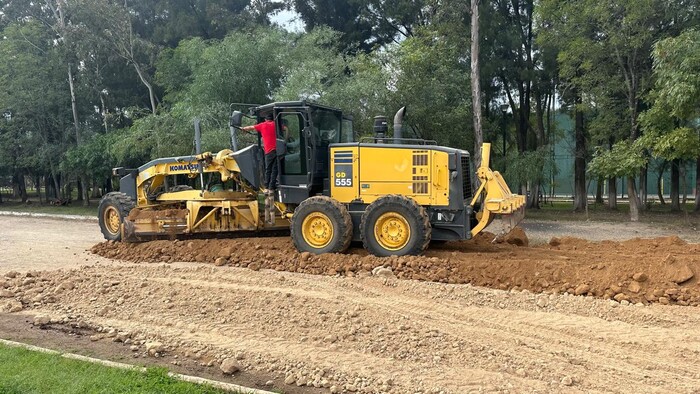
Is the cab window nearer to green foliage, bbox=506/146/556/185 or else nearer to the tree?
the tree

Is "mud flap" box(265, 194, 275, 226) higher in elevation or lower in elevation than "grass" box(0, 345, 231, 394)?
higher

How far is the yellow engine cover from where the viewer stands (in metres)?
9.04

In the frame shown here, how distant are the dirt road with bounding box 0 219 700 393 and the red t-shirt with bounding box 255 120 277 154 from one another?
1965mm

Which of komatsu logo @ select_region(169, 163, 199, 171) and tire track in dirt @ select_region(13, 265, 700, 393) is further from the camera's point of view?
komatsu logo @ select_region(169, 163, 199, 171)

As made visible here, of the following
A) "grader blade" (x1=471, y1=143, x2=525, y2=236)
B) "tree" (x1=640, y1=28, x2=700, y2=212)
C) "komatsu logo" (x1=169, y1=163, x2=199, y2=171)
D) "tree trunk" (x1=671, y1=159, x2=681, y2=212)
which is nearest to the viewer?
"grader blade" (x1=471, y1=143, x2=525, y2=236)

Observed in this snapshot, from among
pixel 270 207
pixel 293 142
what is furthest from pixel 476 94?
pixel 270 207

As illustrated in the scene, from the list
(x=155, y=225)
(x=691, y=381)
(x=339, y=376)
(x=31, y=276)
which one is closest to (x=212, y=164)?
(x=155, y=225)

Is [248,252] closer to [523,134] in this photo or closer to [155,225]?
[155,225]

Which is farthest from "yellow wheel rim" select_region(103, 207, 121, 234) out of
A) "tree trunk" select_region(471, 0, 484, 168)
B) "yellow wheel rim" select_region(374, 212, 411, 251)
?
"tree trunk" select_region(471, 0, 484, 168)

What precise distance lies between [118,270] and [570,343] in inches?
279

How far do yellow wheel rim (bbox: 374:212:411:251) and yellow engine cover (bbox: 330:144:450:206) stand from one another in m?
0.50

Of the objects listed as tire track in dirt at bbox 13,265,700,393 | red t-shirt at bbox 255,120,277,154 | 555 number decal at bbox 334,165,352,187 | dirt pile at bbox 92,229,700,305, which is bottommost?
tire track in dirt at bbox 13,265,700,393

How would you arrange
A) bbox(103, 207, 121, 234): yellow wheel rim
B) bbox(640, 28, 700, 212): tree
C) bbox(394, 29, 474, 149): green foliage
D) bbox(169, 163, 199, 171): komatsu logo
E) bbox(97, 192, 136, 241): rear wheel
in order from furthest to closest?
1. bbox(394, 29, 474, 149): green foliage
2. bbox(640, 28, 700, 212): tree
3. bbox(103, 207, 121, 234): yellow wheel rim
4. bbox(97, 192, 136, 241): rear wheel
5. bbox(169, 163, 199, 171): komatsu logo

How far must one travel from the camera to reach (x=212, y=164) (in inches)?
432
